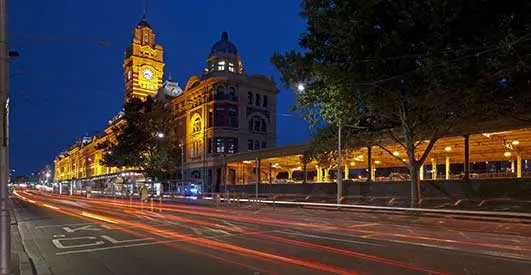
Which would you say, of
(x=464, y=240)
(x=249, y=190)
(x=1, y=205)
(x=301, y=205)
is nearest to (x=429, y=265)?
(x=464, y=240)

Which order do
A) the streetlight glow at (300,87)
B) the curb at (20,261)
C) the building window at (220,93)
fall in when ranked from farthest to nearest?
the building window at (220,93) → the streetlight glow at (300,87) → the curb at (20,261)

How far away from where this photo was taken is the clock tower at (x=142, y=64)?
130 meters

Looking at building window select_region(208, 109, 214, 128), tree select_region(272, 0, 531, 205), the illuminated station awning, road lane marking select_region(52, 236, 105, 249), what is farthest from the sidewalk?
building window select_region(208, 109, 214, 128)

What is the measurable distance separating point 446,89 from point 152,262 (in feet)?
46.0

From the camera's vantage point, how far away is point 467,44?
21484 millimetres

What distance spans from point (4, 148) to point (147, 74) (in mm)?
126882

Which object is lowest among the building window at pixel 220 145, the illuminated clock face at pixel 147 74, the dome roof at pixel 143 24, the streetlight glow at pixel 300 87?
the building window at pixel 220 145

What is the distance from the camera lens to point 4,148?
9.05 meters

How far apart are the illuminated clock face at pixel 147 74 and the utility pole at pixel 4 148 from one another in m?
126

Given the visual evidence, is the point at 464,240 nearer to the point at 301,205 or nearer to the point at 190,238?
the point at 190,238

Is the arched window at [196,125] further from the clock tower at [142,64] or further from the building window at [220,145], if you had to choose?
the clock tower at [142,64]

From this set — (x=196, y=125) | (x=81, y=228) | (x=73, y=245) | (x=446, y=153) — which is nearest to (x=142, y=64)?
(x=196, y=125)

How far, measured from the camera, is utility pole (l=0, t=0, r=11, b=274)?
892 centimetres

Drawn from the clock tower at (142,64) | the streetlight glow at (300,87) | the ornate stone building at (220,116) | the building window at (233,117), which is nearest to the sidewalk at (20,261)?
the streetlight glow at (300,87)
